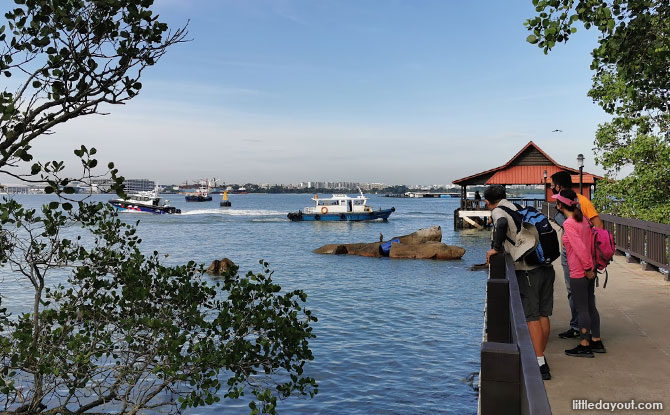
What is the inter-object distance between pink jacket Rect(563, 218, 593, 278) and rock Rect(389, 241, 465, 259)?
33.2 metres

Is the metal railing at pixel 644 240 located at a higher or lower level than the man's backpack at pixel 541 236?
lower

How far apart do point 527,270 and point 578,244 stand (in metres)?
0.75

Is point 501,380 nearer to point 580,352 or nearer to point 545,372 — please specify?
point 545,372

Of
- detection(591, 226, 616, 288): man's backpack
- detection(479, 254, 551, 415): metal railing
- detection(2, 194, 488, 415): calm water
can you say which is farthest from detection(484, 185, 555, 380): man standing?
detection(2, 194, 488, 415): calm water

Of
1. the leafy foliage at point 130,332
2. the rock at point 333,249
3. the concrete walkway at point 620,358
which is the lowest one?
the rock at point 333,249

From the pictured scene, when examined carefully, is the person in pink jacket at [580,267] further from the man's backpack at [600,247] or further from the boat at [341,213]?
the boat at [341,213]

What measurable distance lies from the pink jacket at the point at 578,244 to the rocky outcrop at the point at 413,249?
33.2 metres

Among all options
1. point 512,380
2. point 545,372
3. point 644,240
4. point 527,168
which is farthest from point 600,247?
Answer: point 527,168

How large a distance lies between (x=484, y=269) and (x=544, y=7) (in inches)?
1099

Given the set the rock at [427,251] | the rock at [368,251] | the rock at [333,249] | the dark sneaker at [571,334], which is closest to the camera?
the dark sneaker at [571,334]

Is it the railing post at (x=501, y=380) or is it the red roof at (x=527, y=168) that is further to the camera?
the red roof at (x=527, y=168)

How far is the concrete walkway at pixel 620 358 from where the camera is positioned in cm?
538

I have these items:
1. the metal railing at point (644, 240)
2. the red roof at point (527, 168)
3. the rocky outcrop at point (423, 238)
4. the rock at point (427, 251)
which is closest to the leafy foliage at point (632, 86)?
the metal railing at point (644, 240)

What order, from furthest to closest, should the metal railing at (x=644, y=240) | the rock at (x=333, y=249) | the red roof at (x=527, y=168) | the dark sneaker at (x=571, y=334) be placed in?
the red roof at (x=527, y=168) → the rock at (x=333, y=249) → the metal railing at (x=644, y=240) → the dark sneaker at (x=571, y=334)
